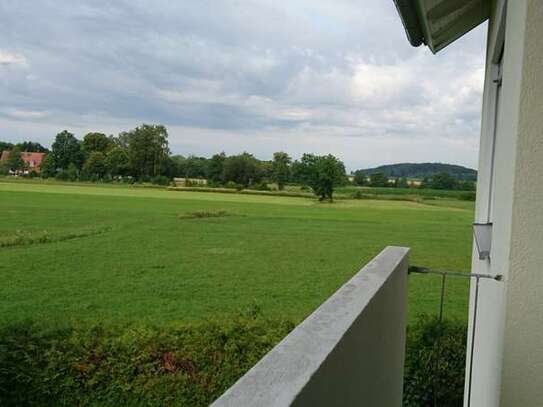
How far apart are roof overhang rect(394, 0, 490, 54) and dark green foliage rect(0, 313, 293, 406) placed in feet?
8.87

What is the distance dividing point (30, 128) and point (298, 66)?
59.8ft

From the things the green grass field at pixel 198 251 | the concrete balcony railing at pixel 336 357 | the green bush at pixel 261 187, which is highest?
the concrete balcony railing at pixel 336 357

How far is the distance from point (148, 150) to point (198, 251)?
19340mm

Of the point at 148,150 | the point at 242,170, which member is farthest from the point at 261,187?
the point at 148,150

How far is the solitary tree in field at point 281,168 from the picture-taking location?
3048 centimetres

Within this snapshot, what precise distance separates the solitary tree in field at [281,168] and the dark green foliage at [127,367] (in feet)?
86.5

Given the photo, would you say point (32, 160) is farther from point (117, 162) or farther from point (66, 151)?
point (117, 162)

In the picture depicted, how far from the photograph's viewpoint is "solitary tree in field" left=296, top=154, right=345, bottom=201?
94.0 feet

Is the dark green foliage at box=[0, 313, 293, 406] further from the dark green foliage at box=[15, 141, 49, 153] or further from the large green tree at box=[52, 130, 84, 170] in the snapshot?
the dark green foliage at box=[15, 141, 49, 153]

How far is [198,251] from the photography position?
18.7m

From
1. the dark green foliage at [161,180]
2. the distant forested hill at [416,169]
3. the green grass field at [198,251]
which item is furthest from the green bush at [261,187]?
the distant forested hill at [416,169]

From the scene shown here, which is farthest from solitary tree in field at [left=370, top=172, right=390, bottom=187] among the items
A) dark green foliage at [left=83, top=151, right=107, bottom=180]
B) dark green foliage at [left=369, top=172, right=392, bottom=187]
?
dark green foliage at [left=83, top=151, right=107, bottom=180]

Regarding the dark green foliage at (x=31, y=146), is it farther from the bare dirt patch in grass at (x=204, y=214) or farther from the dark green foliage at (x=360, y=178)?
the dark green foliage at (x=360, y=178)

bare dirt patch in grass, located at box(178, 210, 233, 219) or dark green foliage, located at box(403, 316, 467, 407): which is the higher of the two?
dark green foliage, located at box(403, 316, 467, 407)
